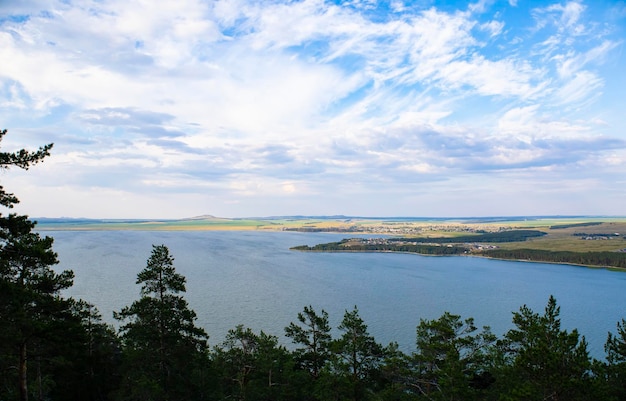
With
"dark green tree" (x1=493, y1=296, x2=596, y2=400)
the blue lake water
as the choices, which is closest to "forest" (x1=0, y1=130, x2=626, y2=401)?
"dark green tree" (x1=493, y1=296, x2=596, y2=400)

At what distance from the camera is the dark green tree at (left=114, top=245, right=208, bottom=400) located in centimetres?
1667

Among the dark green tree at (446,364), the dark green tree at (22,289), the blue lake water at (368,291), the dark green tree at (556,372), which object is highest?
the dark green tree at (22,289)

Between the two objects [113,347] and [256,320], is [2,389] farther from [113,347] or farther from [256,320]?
[256,320]

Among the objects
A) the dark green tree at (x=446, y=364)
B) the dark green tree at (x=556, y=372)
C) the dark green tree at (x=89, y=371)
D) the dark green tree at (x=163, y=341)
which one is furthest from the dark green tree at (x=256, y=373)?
the dark green tree at (x=556, y=372)

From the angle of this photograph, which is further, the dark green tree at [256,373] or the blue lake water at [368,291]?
the blue lake water at [368,291]

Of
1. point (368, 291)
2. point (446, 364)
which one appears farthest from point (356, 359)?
point (368, 291)

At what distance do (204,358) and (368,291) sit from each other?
50520 mm

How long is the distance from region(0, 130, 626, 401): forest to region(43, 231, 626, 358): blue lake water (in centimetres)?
1773

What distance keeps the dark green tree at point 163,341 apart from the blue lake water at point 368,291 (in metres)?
21.0

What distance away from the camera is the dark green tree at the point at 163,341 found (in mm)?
16672

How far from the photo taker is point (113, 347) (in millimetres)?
22391

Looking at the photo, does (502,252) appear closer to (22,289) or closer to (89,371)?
(89,371)

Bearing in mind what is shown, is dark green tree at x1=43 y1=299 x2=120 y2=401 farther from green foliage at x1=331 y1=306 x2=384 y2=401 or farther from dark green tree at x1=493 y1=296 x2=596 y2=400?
dark green tree at x1=493 y1=296 x2=596 y2=400

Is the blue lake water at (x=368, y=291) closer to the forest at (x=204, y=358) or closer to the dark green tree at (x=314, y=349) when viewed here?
the dark green tree at (x=314, y=349)
